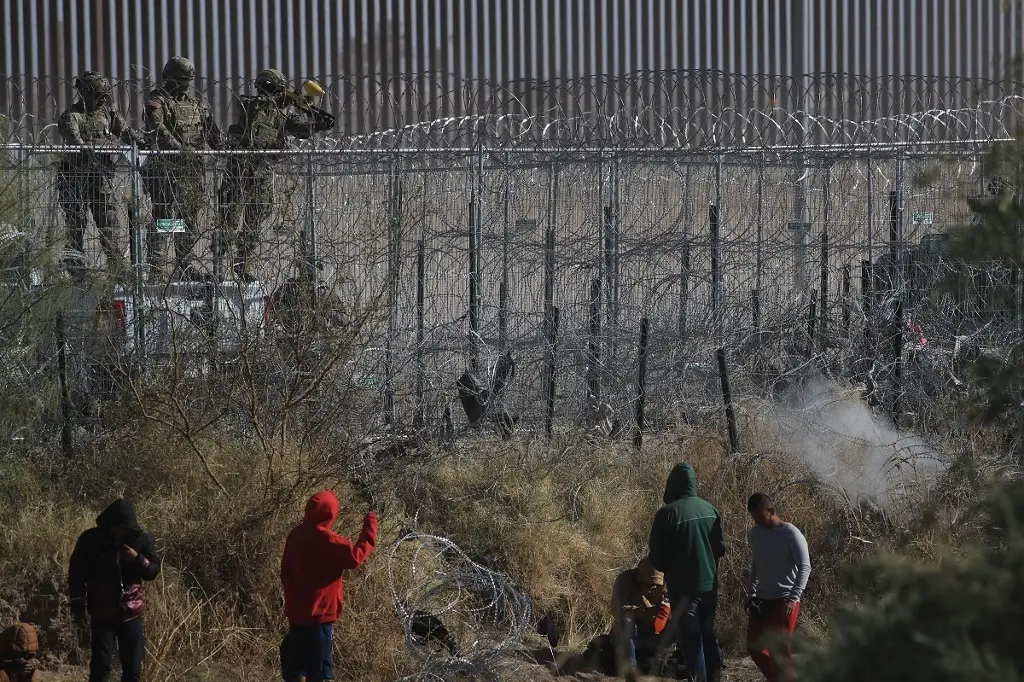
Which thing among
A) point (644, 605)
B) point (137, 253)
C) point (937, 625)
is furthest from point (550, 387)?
point (937, 625)

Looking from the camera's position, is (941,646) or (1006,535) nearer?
(941,646)

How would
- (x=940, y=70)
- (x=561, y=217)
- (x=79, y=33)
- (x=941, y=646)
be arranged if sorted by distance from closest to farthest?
(x=941, y=646) → (x=561, y=217) → (x=79, y=33) → (x=940, y=70)

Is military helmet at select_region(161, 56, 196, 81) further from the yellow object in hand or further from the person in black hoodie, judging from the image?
the person in black hoodie

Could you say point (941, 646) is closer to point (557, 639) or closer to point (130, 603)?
point (130, 603)

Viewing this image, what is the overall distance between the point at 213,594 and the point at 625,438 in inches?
115

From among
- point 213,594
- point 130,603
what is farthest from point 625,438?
point 130,603

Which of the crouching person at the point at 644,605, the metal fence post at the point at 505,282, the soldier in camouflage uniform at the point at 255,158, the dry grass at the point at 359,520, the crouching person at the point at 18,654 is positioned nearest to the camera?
the crouching person at the point at 18,654

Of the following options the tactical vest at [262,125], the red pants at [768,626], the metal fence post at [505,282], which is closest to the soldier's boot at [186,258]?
the tactical vest at [262,125]

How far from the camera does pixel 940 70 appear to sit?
19.6 m

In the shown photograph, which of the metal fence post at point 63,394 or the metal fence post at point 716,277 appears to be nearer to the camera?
the metal fence post at point 63,394

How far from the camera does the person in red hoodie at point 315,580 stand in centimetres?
629

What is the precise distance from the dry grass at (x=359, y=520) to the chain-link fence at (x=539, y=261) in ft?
1.48

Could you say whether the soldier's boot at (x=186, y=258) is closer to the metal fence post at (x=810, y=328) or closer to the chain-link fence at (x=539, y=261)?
the chain-link fence at (x=539, y=261)

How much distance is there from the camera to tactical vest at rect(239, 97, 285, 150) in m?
9.12
